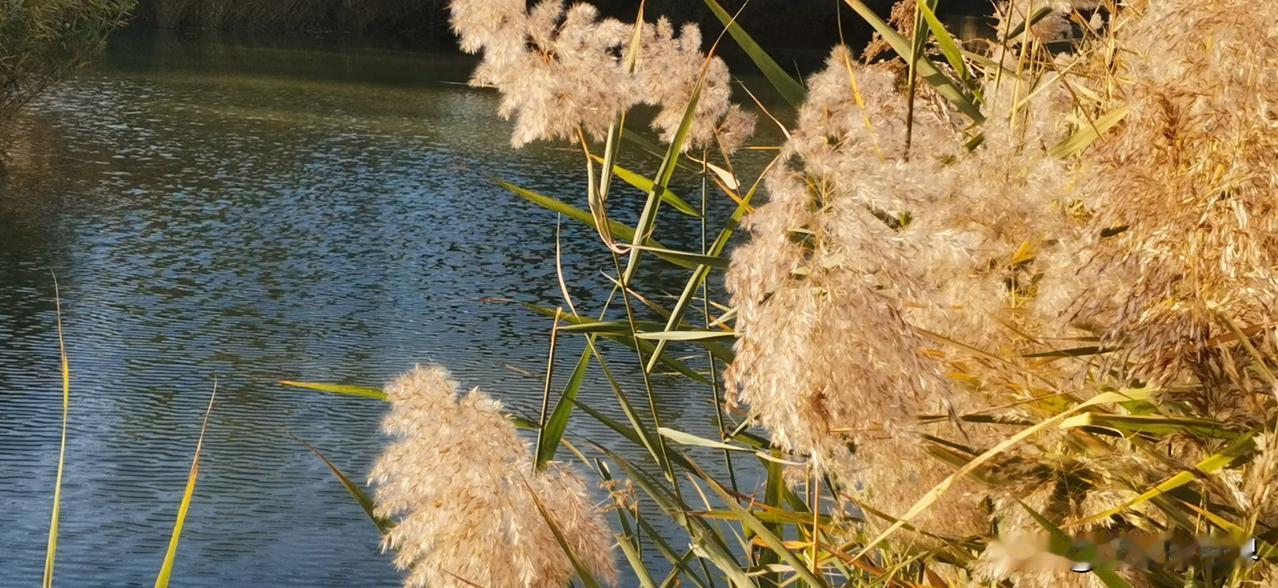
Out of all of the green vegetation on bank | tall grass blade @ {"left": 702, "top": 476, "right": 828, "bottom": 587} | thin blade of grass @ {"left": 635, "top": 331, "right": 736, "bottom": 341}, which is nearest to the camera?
tall grass blade @ {"left": 702, "top": 476, "right": 828, "bottom": 587}

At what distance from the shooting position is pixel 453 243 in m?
4.94

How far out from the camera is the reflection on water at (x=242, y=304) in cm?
269

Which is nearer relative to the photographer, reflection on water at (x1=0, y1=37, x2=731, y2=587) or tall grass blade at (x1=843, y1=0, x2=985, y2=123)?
tall grass blade at (x1=843, y1=0, x2=985, y2=123)

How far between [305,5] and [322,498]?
10604 millimetres

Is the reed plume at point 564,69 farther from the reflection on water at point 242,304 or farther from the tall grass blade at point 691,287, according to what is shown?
the reflection on water at point 242,304

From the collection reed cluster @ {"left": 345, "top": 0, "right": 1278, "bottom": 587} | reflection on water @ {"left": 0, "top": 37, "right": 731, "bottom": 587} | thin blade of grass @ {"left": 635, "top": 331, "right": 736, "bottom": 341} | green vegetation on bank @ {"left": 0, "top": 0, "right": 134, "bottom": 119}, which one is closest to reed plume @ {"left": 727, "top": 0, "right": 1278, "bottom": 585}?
reed cluster @ {"left": 345, "top": 0, "right": 1278, "bottom": 587}

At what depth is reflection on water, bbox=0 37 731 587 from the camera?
8.82ft

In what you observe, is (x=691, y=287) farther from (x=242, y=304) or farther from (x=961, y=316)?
(x=242, y=304)

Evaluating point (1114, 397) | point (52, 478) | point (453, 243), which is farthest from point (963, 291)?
point (453, 243)

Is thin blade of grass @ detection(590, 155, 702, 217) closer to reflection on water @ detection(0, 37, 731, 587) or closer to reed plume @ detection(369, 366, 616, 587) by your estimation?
reed plume @ detection(369, 366, 616, 587)

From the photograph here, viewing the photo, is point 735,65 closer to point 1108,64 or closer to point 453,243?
point 453,243

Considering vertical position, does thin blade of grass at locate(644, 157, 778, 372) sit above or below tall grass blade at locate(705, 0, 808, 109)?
below

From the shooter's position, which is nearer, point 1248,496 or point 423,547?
point 1248,496

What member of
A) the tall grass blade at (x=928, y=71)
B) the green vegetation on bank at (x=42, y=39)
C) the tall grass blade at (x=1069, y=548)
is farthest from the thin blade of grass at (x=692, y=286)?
the green vegetation on bank at (x=42, y=39)
